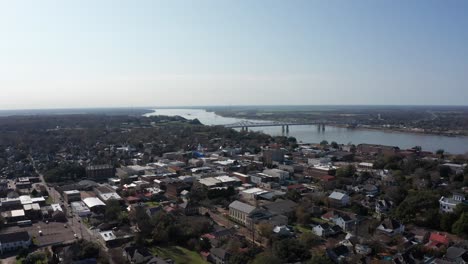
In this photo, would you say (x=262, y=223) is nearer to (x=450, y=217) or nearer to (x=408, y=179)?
(x=450, y=217)

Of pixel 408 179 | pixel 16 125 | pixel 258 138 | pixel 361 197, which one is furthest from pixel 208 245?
pixel 16 125

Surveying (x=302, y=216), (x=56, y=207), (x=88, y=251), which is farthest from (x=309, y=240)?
(x=56, y=207)

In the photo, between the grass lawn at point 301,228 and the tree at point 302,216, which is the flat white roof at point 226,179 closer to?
the tree at point 302,216

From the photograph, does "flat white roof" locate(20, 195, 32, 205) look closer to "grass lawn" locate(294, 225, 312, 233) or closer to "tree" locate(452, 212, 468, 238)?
"grass lawn" locate(294, 225, 312, 233)

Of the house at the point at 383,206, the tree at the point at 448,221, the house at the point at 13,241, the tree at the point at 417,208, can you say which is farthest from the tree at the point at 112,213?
the tree at the point at 448,221

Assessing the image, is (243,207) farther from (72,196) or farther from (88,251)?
(72,196)

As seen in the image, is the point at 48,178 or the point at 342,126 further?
the point at 342,126
